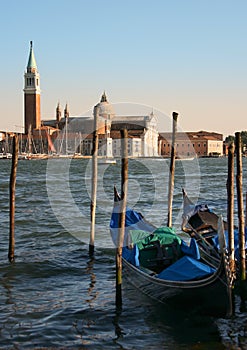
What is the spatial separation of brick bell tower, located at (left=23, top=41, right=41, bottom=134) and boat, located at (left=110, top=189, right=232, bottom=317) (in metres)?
78.3

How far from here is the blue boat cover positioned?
572cm

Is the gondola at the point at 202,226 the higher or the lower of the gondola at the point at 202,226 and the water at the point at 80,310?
the higher

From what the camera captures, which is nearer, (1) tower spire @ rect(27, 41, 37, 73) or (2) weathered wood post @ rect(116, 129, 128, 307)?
(2) weathered wood post @ rect(116, 129, 128, 307)

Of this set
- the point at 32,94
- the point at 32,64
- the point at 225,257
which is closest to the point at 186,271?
the point at 225,257

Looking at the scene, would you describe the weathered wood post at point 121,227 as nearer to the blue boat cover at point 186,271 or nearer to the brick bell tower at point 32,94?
the blue boat cover at point 186,271

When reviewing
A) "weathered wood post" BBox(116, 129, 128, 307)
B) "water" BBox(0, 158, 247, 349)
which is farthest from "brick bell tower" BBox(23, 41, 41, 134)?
"weathered wood post" BBox(116, 129, 128, 307)

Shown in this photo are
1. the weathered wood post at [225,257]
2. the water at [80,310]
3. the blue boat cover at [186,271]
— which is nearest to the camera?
the weathered wood post at [225,257]

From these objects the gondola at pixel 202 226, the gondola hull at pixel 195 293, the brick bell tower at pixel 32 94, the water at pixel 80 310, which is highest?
the brick bell tower at pixel 32 94

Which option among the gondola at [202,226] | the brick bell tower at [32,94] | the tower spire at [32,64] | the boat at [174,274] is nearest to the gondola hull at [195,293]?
the boat at [174,274]

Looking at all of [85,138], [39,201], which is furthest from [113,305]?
[85,138]

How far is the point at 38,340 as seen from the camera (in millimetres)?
5383

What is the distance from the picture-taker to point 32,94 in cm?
8638

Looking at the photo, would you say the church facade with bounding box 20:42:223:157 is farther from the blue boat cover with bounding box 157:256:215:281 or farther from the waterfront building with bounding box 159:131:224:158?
the blue boat cover with bounding box 157:256:215:281

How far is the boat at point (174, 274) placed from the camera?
5504mm
